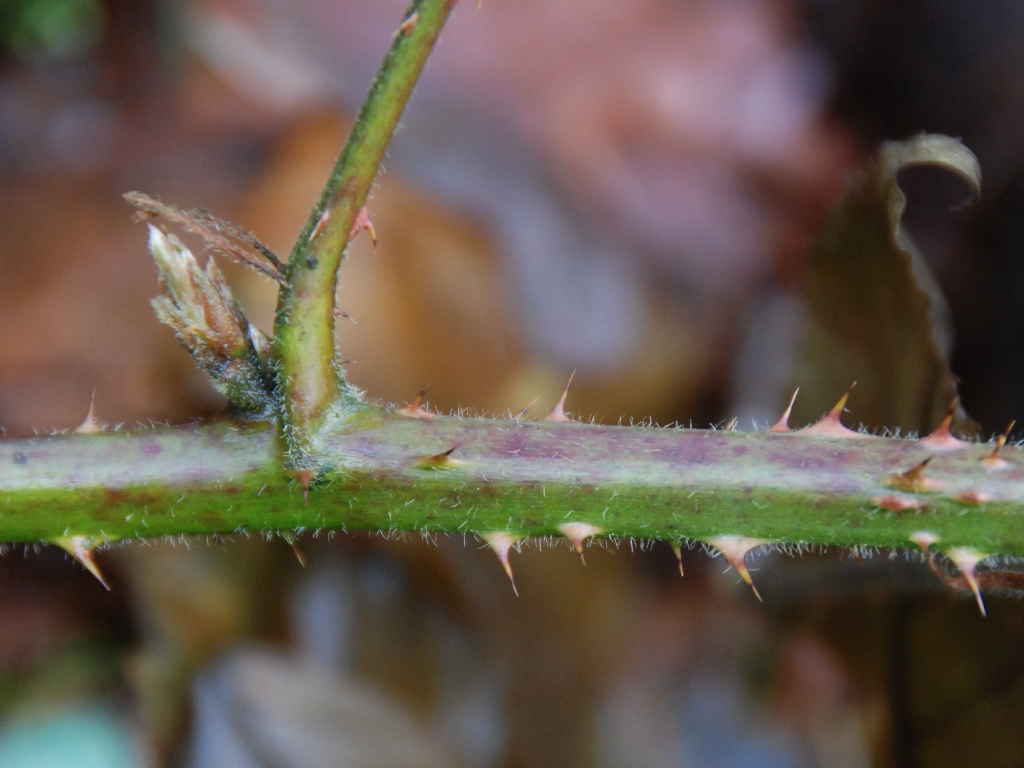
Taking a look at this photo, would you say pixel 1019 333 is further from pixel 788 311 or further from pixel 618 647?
pixel 618 647

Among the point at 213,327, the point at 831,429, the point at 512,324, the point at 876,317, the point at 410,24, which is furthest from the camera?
the point at 512,324

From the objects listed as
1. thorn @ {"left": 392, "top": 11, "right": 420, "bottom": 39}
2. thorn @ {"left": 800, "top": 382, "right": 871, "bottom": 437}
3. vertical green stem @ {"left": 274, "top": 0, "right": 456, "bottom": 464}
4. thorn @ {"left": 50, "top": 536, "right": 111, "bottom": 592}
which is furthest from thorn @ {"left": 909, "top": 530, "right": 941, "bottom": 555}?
thorn @ {"left": 50, "top": 536, "right": 111, "bottom": 592}

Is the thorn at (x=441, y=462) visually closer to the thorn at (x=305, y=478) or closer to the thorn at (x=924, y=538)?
the thorn at (x=305, y=478)

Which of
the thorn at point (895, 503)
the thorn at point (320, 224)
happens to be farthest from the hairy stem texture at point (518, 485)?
the thorn at point (320, 224)

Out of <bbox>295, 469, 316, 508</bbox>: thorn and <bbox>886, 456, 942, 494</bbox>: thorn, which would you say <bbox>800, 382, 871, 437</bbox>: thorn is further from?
<bbox>295, 469, 316, 508</bbox>: thorn

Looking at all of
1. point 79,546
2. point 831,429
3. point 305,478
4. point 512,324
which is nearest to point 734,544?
point 831,429

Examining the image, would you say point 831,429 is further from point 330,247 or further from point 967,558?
point 330,247
